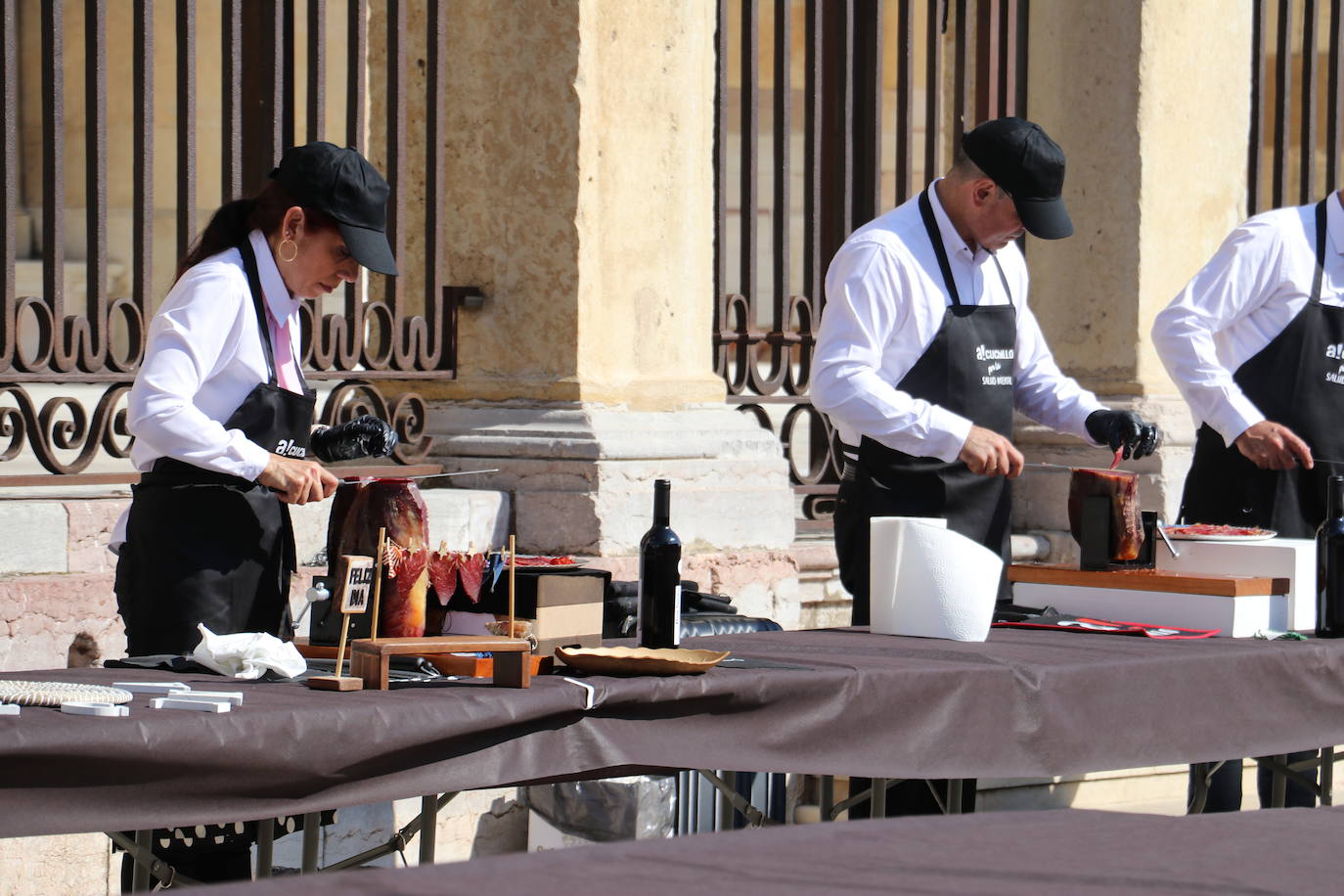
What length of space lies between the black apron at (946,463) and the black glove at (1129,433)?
287 millimetres

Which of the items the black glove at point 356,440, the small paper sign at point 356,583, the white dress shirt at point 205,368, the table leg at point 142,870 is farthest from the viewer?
the black glove at point 356,440

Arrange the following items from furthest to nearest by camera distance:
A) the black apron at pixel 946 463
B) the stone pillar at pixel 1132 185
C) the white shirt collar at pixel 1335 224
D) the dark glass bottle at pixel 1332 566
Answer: the stone pillar at pixel 1132 185, the white shirt collar at pixel 1335 224, the black apron at pixel 946 463, the dark glass bottle at pixel 1332 566

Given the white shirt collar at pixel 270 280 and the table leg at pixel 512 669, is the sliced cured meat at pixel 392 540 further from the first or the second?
the white shirt collar at pixel 270 280

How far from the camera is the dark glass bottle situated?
11.9 ft

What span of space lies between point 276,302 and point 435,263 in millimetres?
2317

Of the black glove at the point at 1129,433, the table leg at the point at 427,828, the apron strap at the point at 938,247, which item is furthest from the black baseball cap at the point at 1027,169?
the table leg at the point at 427,828

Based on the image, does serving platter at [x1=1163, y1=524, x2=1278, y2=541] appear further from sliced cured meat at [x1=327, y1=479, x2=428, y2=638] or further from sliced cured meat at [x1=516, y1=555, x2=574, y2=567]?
sliced cured meat at [x1=327, y1=479, x2=428, y2=638]

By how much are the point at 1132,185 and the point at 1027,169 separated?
3.07 meters

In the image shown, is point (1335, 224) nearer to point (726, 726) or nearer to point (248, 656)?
point (726, 726)

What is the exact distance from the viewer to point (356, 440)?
352cm

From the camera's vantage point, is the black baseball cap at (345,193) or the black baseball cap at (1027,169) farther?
the black baseball cap at (1027,169)

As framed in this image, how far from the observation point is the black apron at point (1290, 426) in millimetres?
4688

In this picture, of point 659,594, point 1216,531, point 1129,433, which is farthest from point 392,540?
point 1216,531

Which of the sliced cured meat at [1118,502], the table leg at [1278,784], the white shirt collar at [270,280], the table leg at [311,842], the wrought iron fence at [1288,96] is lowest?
the table leg at [1278,784]
